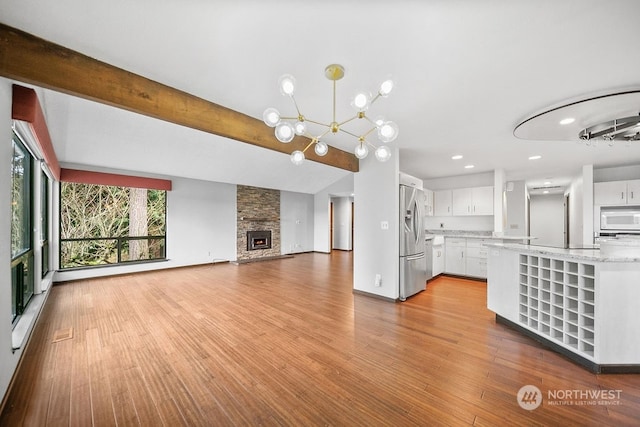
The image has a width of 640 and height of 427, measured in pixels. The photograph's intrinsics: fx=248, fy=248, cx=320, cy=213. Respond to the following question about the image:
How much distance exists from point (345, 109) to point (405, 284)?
9.65 feet

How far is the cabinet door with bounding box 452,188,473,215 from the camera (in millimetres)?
6125

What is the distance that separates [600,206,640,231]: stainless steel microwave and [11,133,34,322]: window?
9425mm

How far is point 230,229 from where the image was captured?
25.4 feet

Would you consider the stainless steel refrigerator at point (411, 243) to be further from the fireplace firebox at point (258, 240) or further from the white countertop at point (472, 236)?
the fireplace firebox at point (258, 240)

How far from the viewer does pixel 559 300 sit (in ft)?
8.71

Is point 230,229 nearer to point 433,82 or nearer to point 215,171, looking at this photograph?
point 215,171

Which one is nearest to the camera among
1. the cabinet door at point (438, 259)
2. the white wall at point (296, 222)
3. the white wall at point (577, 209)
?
the cabinet door at point (438, 259)

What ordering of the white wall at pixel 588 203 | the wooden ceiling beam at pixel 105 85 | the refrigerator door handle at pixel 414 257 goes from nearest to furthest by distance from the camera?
the wooden ceiling beam at pixel 105 85, the refrigerator door handle at pixel 414 257, the white wall at pixel 588 203

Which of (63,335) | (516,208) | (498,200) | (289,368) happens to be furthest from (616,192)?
(63,335)

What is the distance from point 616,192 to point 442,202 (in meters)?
3.13

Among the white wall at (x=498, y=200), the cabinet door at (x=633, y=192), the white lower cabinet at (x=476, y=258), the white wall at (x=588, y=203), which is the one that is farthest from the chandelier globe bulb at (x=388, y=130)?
the cabinet door at (x=633, y=192)

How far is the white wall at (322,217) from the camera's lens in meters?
9.68

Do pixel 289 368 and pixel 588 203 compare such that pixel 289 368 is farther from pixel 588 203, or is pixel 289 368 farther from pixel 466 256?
pixel 588 203

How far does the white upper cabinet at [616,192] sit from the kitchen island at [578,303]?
3950 mm
